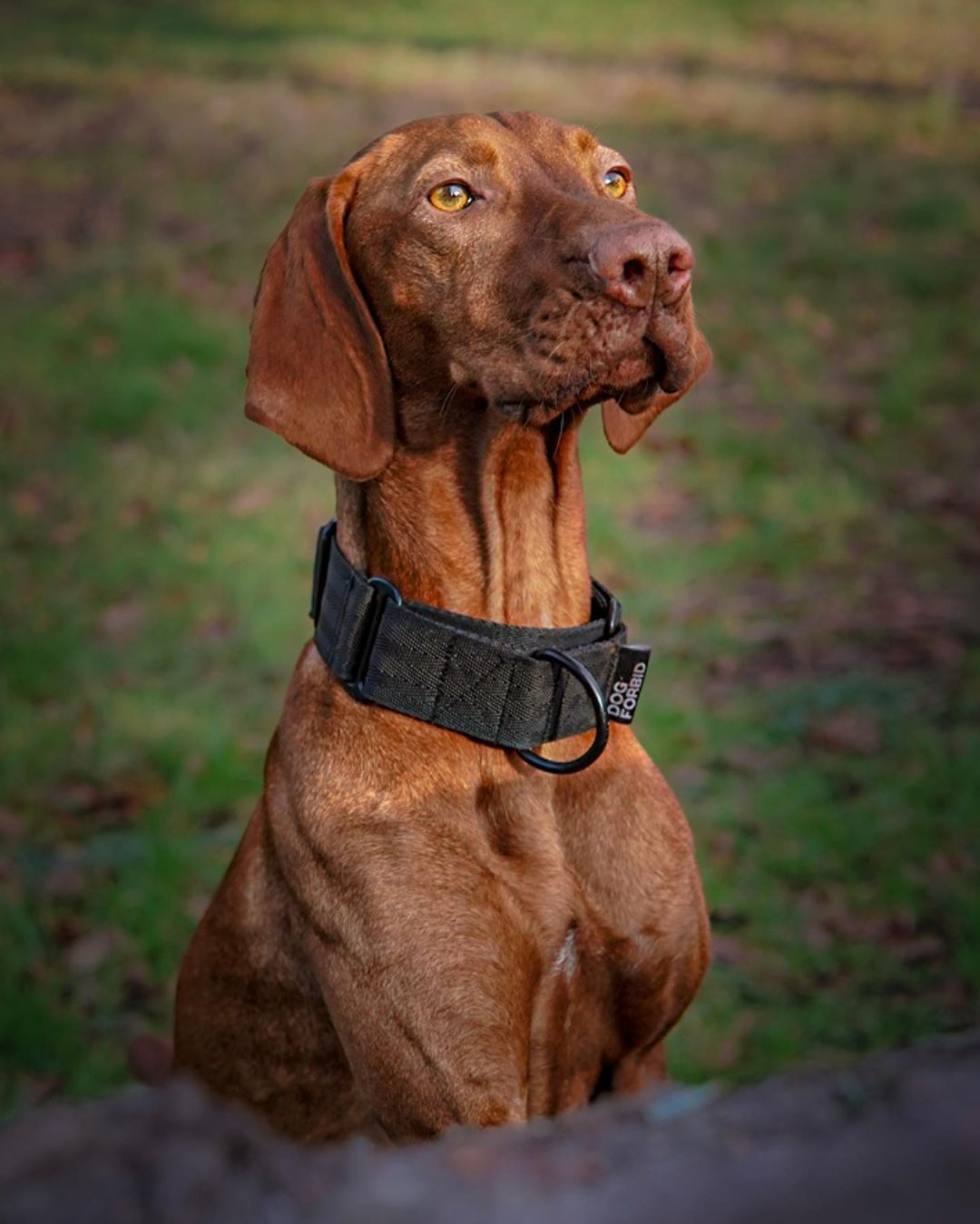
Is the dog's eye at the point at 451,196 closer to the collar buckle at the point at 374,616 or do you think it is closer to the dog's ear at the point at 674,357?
the dog's ear at the point at 674,357

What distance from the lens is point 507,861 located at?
288cm

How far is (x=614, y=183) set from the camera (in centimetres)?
321

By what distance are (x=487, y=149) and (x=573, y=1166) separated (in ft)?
7.73

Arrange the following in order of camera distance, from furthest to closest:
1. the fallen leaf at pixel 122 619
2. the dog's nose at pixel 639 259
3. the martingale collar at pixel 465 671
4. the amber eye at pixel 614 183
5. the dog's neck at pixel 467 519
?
1. the fallen leaf at pixel 122 619
2. the amber eye at pixel 614 183
3. the dog's neck at pixel 467 519
4. the martingale collar at pixel 465 671
5. the dog's nose at pixel 639 259

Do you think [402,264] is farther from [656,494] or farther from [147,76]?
[147,76]

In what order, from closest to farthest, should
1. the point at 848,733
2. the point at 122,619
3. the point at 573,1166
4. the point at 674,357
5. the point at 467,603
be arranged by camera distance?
the point at 573,1166, the point at 674,357, the point at 467,603, the point at 848,733, the point at 122,619

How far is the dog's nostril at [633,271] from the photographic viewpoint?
2662 millimetres

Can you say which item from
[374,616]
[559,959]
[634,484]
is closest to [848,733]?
[634,484]

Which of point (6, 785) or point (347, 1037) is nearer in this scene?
point (347, 1037)

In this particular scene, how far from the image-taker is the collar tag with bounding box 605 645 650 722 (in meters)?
3.06

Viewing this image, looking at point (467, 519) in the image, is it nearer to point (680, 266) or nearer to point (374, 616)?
point (374, 616)

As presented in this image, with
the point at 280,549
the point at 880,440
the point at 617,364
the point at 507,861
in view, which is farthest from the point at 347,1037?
Result: the point at 880,440

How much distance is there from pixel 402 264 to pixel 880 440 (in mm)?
5688

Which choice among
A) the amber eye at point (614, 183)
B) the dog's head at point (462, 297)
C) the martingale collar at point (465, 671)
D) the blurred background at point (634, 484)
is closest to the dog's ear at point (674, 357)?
the dog's head at point (462, 297)
